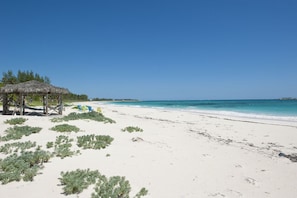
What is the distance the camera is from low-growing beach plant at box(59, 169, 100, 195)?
359 centimetres

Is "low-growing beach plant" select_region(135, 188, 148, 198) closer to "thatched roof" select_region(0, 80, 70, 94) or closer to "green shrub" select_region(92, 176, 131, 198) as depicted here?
"green shrub" select_region(92, 176, 131, 198)

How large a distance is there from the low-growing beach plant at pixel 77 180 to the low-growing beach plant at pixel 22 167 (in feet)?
2.42

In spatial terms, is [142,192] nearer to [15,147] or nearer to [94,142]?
[94,142]

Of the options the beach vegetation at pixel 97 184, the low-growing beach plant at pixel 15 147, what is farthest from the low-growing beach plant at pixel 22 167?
the low-growing beach plant at pixel 15 147

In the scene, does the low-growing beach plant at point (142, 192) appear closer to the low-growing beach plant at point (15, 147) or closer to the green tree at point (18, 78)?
the low-growing beach plant at point (15, 147)

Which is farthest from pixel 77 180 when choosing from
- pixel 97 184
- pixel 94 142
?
pixel 94 142

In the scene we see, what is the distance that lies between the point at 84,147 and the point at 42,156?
4.65 ft

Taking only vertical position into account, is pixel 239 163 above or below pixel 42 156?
below

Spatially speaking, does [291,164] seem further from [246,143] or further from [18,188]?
[18,188]

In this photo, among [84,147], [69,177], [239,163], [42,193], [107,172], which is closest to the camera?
[42,193]

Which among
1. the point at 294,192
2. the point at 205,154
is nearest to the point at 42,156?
the point at 205,154

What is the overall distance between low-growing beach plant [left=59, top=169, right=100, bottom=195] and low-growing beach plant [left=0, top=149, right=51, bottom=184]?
0.74 metres

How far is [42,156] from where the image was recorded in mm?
4938

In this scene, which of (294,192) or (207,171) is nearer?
(294,192)
